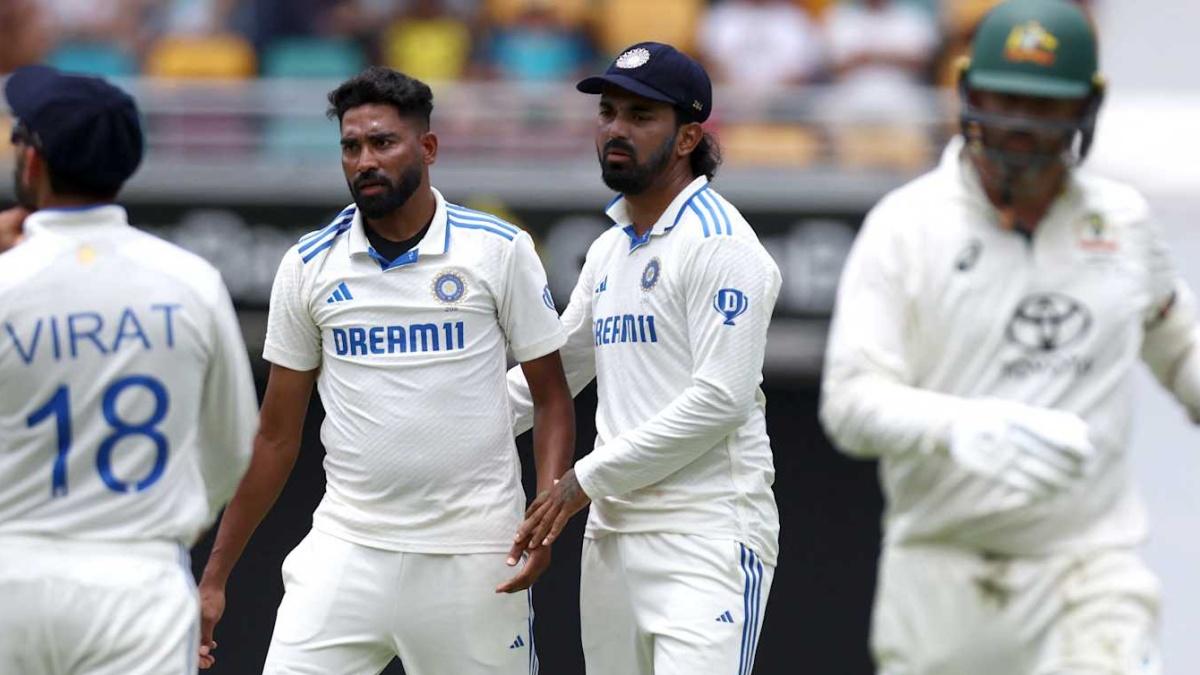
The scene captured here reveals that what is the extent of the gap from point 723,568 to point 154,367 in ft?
5.57

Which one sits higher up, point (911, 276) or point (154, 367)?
point (911, 276)

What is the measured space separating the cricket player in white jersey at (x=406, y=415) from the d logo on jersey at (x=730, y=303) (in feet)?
1.77

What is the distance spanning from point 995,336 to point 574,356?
6.54 feet

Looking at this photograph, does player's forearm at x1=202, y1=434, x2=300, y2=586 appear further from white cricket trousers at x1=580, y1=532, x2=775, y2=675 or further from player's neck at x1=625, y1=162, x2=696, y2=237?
player's neck at x1=625, y1=162, x2=696, y2=237

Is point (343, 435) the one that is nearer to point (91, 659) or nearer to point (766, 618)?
point (91, 659)

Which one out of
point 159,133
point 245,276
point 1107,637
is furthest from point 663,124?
point 159,133

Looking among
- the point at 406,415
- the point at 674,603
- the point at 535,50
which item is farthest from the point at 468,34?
the point at 674,603

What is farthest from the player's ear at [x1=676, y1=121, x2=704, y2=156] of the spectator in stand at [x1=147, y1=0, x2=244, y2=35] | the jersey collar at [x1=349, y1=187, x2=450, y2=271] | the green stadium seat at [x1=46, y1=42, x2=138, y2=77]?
the green stadium seat at [x1=46, y1=42, x2=138, y2=77]

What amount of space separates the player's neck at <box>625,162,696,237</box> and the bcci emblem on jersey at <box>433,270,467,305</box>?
19.4 inches

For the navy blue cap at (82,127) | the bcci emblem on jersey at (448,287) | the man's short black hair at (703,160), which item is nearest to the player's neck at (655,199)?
the man's short black hair at (703,160)

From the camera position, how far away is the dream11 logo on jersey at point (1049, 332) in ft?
13.6

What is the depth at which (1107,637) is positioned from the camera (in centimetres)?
405

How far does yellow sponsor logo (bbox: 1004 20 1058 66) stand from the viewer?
13.6 ft

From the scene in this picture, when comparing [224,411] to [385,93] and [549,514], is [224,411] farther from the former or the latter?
[385,93]
